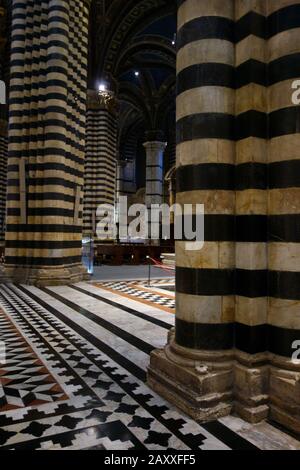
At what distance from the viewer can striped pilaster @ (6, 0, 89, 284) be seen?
9.16m

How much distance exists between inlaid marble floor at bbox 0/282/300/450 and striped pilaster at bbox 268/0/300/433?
23.1 inches

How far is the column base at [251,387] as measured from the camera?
8.16ft

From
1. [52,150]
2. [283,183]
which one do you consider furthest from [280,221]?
[52,150]

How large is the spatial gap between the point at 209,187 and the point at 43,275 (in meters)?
7.00

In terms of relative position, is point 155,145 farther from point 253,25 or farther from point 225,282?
point 225,282

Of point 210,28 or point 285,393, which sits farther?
point 210,28

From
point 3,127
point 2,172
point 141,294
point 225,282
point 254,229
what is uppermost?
point 3,127

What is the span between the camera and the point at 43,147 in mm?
9297

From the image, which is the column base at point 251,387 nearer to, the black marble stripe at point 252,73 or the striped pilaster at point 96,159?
the black marble stripe at point 252,73

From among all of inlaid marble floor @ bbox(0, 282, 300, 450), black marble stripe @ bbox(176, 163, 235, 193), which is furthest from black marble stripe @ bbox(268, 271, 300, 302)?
inlaid marble floor @ bbox(0, 282, 300, 450)

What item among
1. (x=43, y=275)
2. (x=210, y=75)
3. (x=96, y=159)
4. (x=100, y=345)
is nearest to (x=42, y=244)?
(x=43, y=275)

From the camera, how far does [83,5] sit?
33.8ft

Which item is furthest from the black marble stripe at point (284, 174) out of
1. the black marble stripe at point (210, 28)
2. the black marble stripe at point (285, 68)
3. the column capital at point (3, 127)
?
the column capital at point (3, 127)

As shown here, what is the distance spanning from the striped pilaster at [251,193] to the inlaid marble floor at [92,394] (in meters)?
0.54
